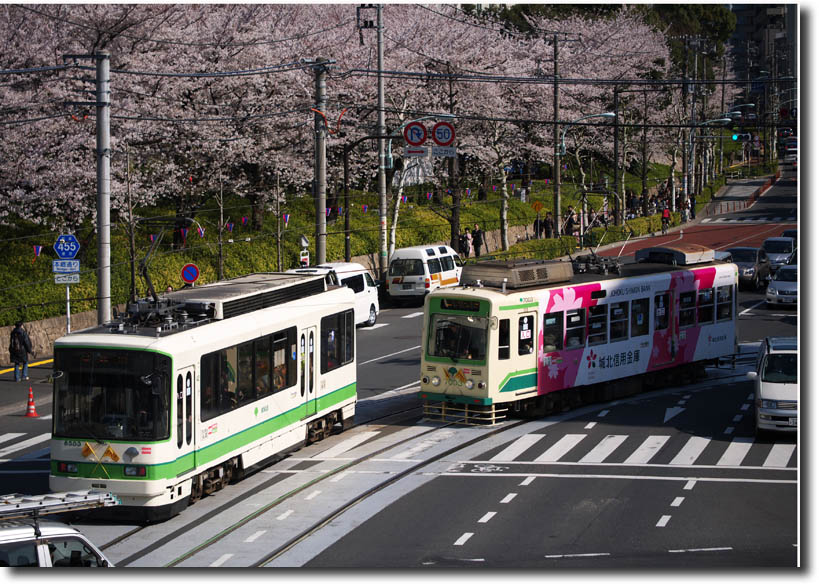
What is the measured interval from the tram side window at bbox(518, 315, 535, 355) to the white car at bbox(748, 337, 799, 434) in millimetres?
4606

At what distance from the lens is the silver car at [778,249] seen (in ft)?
177

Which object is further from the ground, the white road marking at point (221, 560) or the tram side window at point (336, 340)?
the tram side window at point (336, 340)

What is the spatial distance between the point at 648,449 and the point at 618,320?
5359 mm

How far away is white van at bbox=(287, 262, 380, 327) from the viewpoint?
40.6 m

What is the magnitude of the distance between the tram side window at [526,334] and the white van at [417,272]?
20.4 meters

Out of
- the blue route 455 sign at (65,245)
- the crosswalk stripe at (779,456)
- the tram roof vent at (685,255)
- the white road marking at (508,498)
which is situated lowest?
the white road marking at (508,498)

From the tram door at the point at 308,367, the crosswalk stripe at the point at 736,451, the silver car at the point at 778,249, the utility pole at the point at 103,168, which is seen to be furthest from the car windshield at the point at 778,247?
the tram door at the point at 308,367

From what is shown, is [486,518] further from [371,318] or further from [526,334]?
[371,318]

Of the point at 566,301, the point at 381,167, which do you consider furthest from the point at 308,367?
the point at 381,167

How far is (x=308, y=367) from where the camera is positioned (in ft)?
77.2

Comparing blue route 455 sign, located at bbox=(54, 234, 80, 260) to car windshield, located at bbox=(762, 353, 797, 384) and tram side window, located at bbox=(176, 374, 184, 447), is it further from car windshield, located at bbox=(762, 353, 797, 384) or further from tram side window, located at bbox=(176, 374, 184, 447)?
car windshield, located at bbox=(762, 353, 797, 384)

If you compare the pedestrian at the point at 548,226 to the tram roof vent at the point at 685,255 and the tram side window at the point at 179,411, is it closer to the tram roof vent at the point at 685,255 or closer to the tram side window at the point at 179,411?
the tram roof vent at the point at 685,255

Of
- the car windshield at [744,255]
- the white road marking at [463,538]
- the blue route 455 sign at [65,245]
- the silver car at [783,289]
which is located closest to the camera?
the white road marking at [463,538]

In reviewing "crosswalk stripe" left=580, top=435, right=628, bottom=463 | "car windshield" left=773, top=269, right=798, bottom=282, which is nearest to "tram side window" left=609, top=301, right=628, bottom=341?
"crosswalk stripe" left=580, top=435, right=628, bottom=463
